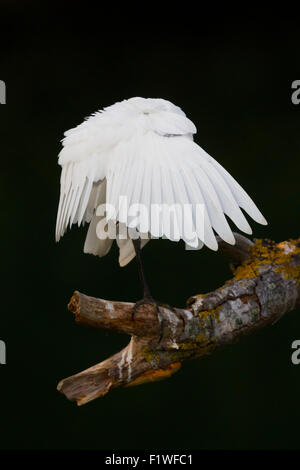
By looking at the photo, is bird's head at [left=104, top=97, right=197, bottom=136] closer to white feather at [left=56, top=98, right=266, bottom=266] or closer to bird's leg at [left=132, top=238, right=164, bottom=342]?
white feather at [left=56, top=98, right=266, bottom=266]

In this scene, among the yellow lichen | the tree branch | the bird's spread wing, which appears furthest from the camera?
the yellow lichen

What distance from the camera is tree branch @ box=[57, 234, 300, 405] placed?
1.45 m

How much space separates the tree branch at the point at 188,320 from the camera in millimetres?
1448

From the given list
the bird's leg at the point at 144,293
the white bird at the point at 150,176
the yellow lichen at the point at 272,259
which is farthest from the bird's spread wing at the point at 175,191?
the yellow lichen at the point at 272,259


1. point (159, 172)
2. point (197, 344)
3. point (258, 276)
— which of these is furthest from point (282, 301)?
point (159, 172)

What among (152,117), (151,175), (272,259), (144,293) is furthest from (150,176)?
(272,259)

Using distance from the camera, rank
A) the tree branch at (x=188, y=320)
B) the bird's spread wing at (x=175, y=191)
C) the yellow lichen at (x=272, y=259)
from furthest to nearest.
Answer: the yellow lichen at (x=272, y=259), the tree branch at (x=188, y=320), the bird's spread wing at (x=175, y=191)

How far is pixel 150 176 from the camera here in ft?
4.51

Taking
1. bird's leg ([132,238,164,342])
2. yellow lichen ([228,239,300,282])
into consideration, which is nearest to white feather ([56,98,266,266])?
bird's leg ([132,238,164,342])

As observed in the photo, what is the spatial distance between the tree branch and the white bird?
14cm

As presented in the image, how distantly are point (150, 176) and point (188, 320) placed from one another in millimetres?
351

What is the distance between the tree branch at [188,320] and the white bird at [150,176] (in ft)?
0.46

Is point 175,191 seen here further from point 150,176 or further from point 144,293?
point 144,293

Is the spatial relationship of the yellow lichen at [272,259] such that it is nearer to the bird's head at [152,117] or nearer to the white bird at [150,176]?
the white bird at [150,176]
